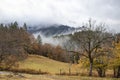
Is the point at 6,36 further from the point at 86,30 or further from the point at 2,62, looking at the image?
the point at 86,30

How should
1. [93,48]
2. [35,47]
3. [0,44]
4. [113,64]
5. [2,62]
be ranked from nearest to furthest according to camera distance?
[93,48], [113,64], [0,44], [2,62], [35,47]

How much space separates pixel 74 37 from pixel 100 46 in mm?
6116

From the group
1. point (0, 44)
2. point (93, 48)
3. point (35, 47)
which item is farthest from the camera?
point (35, 47)

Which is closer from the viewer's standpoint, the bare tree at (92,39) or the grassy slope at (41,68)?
the grassy slope at (41,68)

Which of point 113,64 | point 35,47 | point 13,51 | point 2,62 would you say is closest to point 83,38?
point 113,64

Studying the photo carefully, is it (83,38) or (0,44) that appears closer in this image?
(83,38)

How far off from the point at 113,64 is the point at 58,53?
10627 cm

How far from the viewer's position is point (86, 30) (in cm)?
7056

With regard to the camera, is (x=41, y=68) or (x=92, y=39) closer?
(x=92, y=39)

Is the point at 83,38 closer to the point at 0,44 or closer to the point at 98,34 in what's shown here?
the point at 98,34

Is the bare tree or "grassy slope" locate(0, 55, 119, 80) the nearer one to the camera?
"grassy slope" locate(0, 55, 119, 80)

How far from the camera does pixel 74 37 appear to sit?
6975cm

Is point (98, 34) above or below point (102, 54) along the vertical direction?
above

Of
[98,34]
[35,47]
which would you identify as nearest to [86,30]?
[98,34]
